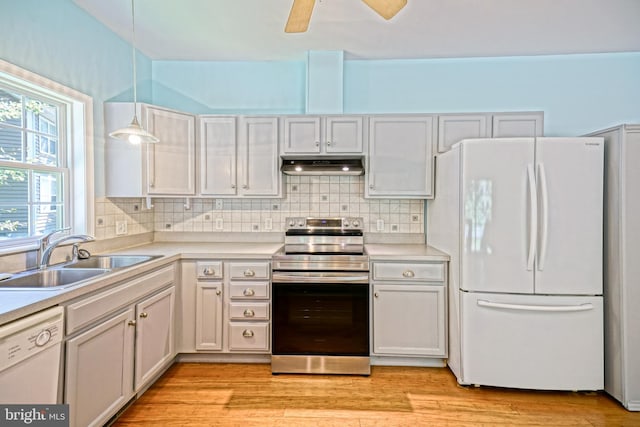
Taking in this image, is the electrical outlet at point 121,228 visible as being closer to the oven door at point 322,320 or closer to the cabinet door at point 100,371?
the cabinet door at point 100,371

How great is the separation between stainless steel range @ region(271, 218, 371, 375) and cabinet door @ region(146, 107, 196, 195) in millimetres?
1253

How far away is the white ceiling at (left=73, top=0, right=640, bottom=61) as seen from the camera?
7.84ft

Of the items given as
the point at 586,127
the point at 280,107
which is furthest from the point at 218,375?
the point at 586,127

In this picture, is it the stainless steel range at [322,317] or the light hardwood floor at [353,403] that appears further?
the stainless steel range at [322,317]

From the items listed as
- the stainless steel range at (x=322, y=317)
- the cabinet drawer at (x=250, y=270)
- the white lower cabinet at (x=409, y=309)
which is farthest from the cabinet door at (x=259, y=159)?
the white lower cabinet at (x=409, y=309)

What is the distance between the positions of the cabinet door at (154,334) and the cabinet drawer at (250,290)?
1.53 ft

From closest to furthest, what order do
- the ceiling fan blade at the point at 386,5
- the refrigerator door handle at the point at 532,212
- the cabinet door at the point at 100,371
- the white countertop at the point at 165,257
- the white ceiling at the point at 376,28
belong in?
the white countertop at the point at 165,257, the cabinet door at the point at 100,371, the ceiling fan blade at the point at 386,5, the refrigerator door handle at the point at 532,212, the white ceiling at the point at 376,28

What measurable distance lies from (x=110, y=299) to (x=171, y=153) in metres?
1.48

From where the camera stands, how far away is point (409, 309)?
8.51ft

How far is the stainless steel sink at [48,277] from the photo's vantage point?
5.85 feet

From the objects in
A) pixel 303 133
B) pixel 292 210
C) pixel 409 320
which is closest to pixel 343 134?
pixel 303 133

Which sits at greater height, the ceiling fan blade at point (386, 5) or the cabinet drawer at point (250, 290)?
the ceiling fan blade at point (386, 5)

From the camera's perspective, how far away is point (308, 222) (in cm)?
323

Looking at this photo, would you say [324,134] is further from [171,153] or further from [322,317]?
[322,317]
